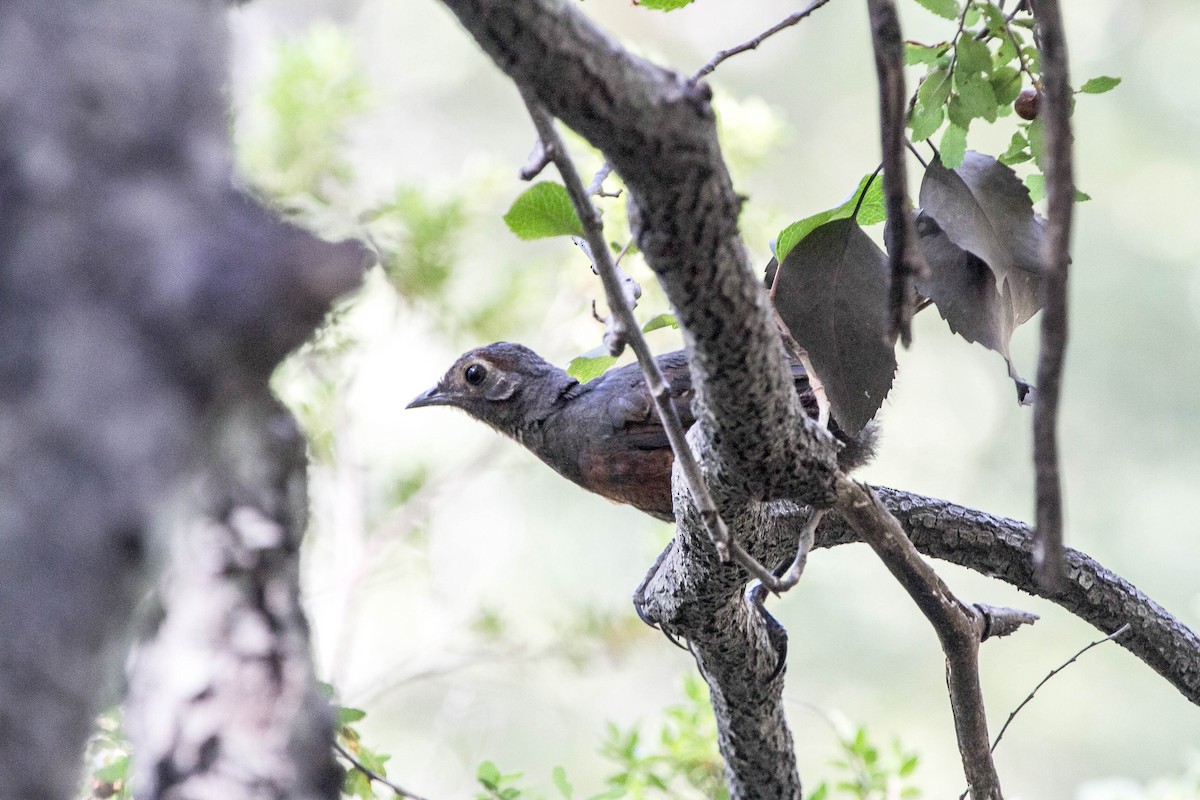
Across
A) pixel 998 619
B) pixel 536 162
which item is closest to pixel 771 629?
pixel 998 619

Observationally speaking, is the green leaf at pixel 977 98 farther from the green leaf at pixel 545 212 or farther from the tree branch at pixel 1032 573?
the tree branch at pixel 1032 573

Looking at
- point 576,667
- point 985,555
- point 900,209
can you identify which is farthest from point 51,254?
point 576,667

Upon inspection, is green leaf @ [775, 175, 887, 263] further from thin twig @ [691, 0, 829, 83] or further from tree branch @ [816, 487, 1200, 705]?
tree branch @ [816, 487, 1200, 705]

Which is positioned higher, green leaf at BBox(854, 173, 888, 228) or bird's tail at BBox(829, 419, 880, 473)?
bird's tail at BBox(829, 419, 880, 473)

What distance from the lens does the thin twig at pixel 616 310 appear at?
1195mm

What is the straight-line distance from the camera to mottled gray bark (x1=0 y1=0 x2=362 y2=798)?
2.19 feet

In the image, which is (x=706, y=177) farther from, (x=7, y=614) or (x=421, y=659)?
(x=421, y=659)

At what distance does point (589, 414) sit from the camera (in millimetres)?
2936

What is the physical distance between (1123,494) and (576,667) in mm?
6601

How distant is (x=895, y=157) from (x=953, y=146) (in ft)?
2.27

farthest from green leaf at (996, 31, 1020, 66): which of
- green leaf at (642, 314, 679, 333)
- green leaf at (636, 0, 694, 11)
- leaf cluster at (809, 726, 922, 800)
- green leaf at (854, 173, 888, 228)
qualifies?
leaf cluster at (809, 726, 922, 800)

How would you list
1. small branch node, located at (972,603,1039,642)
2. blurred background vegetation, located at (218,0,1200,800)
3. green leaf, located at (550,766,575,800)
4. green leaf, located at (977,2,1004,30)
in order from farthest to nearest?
blurred background vegetation, located at (218,0,1200,800) → green leaf, located at (550,766,575,800) → small branch node, located at (972,603,1039,642) → green leaf, located at (977,2,1004,30)

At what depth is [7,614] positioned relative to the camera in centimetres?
66

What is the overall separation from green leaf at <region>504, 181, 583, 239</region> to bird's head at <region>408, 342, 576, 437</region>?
1.66 metres
